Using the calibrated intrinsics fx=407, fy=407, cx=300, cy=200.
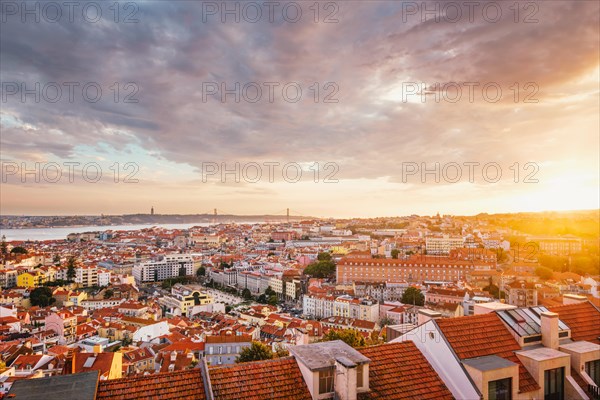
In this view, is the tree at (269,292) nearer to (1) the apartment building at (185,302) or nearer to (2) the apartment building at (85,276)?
(1) the apartment building at (185,302)

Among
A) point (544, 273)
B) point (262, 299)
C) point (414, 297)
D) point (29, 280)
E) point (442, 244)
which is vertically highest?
point (442, 244)

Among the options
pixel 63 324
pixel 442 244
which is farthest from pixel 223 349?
pixel 442 244

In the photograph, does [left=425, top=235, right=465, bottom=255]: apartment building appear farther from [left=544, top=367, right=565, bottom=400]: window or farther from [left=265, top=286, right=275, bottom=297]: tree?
[left=544, top=367, right=565, bottom=400]: window

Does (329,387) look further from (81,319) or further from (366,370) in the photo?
(81,319)

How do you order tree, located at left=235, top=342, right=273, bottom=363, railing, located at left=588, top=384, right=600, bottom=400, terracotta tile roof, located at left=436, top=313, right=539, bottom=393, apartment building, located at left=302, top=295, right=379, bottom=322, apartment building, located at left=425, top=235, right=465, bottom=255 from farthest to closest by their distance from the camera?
apartment building, located at left=425, top=235, right=465, bottom=255 → apartment building, located at left=302, top=295, right=379, bottom=322 → tree, located at left=235, top=342, right=273, bottom=363 → railing, located at left=588, top=384, right=600, bottom=400 → terracotta tile roof, located at left=436, top=313, right=539, bottom=393

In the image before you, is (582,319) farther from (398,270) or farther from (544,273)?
(398,270)

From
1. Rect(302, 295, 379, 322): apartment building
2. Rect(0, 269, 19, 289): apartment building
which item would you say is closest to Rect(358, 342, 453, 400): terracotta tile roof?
Rect(302, 295, 379, 322): apartment building
